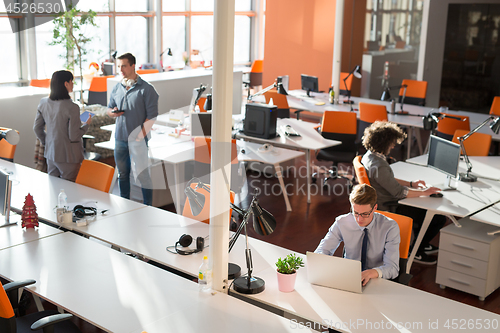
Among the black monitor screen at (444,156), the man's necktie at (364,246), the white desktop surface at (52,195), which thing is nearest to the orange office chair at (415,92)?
the black monitor screen at (444,156)

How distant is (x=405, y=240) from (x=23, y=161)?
5538 mm

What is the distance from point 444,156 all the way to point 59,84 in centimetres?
371

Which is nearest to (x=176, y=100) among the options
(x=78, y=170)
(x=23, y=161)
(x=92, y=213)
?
(x=23, y=161)

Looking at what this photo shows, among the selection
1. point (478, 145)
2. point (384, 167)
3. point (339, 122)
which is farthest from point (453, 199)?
point (339, 122)

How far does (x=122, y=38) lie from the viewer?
12.4 meters

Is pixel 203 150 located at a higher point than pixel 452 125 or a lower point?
lower

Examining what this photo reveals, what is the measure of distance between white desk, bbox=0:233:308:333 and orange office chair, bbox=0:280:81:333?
0.09 metres

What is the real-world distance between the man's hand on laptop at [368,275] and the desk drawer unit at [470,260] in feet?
5.19

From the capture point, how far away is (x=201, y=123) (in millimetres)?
6285

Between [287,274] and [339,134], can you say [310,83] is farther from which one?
[287,274]

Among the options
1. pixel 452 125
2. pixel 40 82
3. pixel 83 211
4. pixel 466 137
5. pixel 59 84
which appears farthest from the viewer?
pixel 40 82

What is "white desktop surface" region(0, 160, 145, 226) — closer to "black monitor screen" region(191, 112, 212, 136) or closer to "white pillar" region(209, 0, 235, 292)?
"white pillar" region(209, 0, 235, 292)

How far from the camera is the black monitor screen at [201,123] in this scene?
6.23 meters

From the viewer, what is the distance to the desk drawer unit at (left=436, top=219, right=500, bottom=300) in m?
4.34
